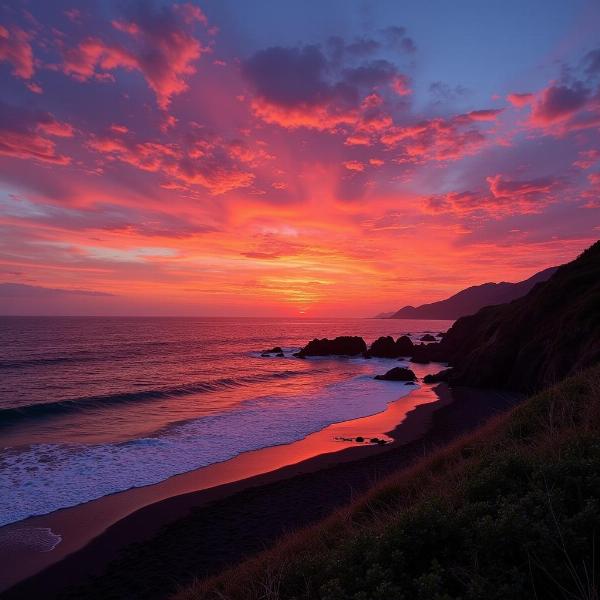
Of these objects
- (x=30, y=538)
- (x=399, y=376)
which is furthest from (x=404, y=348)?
(x=30, y=538)

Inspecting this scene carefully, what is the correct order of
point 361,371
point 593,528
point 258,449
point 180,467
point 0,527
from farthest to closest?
1. point 361,371
2. point 258,449
3. point 180,467
4. point 0,527
5. point 593,528

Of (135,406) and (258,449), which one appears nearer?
(258,449)

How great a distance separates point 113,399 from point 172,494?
1949 cm

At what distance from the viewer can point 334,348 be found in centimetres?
8062

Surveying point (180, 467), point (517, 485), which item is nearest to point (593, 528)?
point (517, 485)

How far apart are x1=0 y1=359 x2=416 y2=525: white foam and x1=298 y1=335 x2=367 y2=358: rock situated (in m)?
46.0

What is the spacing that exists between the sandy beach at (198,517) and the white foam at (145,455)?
0.93 meters

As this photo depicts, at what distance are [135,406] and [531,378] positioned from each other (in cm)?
3047

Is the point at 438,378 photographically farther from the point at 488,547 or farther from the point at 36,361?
the point at 36,361

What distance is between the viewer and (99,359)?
187 feet

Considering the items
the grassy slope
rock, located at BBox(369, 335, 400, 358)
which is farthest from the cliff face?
rock, located at BBox(369, 335, 400, 358)

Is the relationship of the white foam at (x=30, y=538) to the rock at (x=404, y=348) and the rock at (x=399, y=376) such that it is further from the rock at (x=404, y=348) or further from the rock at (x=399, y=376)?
the rock at (x=404, y=348)

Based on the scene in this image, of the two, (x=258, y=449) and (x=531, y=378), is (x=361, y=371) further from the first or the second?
(x=258, y=449)

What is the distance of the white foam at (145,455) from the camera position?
603 inches
